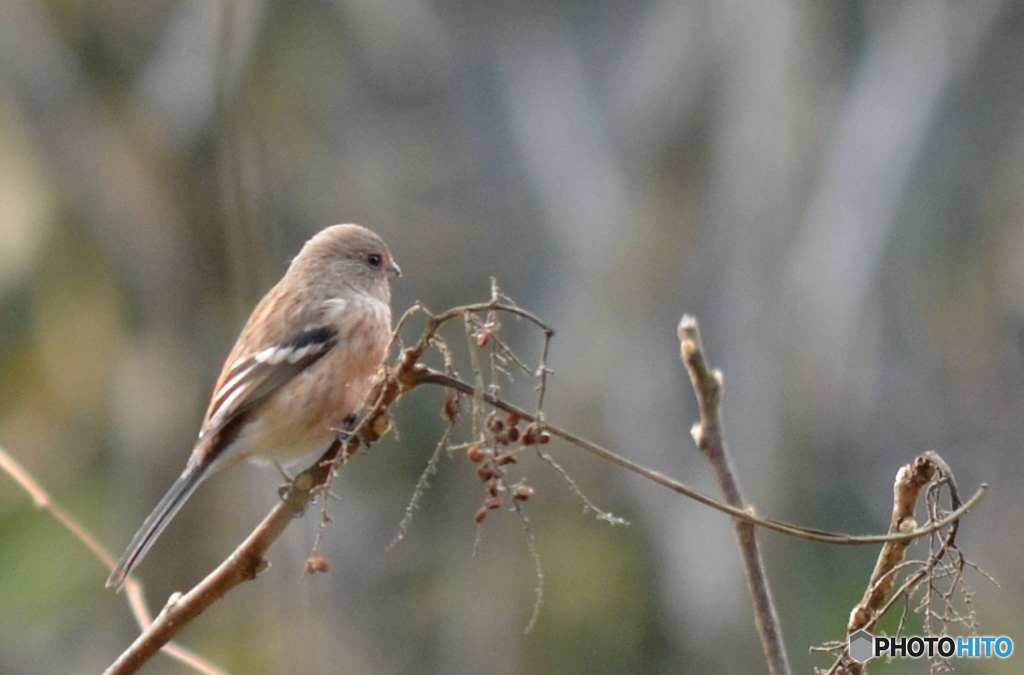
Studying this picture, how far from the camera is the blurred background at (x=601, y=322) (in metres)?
6.83

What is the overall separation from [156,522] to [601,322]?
4594 millimetres

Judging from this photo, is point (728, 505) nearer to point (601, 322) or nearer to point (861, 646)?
point (861, 646)

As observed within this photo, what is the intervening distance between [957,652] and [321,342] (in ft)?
7.27

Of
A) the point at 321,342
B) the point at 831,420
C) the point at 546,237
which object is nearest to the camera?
the point at 321,342

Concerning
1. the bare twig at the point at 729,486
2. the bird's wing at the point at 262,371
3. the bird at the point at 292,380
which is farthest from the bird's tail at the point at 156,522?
the bare twig at the point at 729,486

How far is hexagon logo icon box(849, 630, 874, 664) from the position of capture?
1723 millimetres

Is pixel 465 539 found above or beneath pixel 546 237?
beneath

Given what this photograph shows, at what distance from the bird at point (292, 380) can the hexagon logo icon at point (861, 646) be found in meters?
1.84

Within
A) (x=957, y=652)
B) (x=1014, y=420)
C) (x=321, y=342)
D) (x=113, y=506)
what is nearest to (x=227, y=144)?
(x=321, y=342)

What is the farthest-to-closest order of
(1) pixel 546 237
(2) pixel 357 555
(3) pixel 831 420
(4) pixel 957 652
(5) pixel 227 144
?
(1) pixel 546 237, (2) pixel 357 555, (3) pixel 831 420, (5) pixel 227 144, (4) pixel 957 652

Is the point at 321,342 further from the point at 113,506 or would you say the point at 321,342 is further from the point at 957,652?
the point at 113,506

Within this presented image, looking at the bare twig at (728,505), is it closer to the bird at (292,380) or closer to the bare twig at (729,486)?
the bare twig at (729,486)

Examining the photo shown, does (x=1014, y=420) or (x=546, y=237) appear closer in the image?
(x=1014, y=420)

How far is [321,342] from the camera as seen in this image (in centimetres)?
372
